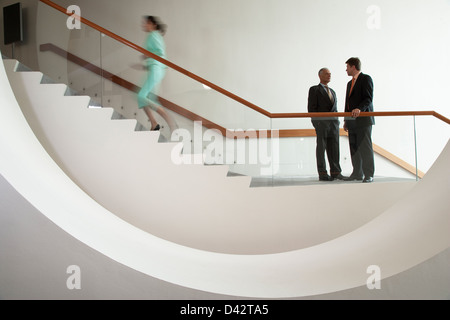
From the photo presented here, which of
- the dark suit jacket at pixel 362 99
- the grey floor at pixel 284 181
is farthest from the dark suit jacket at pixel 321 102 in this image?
the grey floor at pixel 284 181

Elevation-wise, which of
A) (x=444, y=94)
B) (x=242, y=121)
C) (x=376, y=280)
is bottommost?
(x=376, y=280)

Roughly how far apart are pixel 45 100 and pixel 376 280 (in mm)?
3080

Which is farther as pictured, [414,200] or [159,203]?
[159,203]

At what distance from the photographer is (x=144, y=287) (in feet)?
7.16

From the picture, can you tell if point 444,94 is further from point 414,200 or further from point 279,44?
point 414,200

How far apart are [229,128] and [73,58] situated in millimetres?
1691

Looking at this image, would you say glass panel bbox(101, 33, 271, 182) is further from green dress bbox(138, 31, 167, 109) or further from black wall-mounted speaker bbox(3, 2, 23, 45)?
black wall-mounted speaker bbox(3, 2, 23, 45)

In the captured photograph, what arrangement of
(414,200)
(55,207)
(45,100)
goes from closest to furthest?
1. (55,207)
2. (414,200)
3. (45,100)

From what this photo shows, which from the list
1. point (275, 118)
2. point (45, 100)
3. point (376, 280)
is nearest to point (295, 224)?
point (275, 118)

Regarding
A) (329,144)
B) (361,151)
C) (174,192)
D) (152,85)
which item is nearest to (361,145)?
(361,151)

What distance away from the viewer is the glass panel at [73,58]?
4094mm

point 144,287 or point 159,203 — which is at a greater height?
point 159,203
